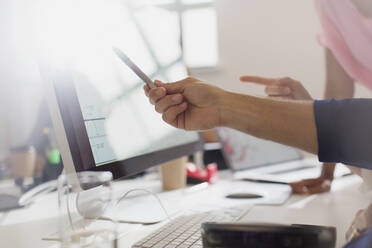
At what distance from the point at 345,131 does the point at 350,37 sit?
0.83 metres

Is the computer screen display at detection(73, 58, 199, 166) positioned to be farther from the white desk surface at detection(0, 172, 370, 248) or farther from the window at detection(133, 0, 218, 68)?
the window at detection(133, 0, 218, 68)

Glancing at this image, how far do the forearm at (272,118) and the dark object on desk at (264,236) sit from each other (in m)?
0.30

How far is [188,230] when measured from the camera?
1.92 ft

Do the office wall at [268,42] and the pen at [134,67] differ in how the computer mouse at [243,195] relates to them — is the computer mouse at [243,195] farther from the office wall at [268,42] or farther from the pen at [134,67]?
the office wall at [268,42]

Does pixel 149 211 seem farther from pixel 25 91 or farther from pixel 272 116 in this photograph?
pixel 25 91

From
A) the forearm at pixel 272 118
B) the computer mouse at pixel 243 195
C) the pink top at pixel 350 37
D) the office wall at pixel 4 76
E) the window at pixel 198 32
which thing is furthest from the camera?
the office wall at pixel 4 76

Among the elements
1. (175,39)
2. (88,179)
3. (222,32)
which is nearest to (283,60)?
(222,32)

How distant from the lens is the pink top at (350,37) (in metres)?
1.28

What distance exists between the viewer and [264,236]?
37 centimetres

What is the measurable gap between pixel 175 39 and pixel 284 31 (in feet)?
2.82

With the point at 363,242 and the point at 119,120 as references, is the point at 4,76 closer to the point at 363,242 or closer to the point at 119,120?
the point at 119,120

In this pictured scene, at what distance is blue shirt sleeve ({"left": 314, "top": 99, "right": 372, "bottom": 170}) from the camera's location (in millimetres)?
596

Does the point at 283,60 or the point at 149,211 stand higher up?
the point at 283,60

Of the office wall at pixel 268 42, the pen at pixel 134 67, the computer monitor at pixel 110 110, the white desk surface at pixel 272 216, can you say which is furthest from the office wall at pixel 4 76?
the pen at pixel 134 67
